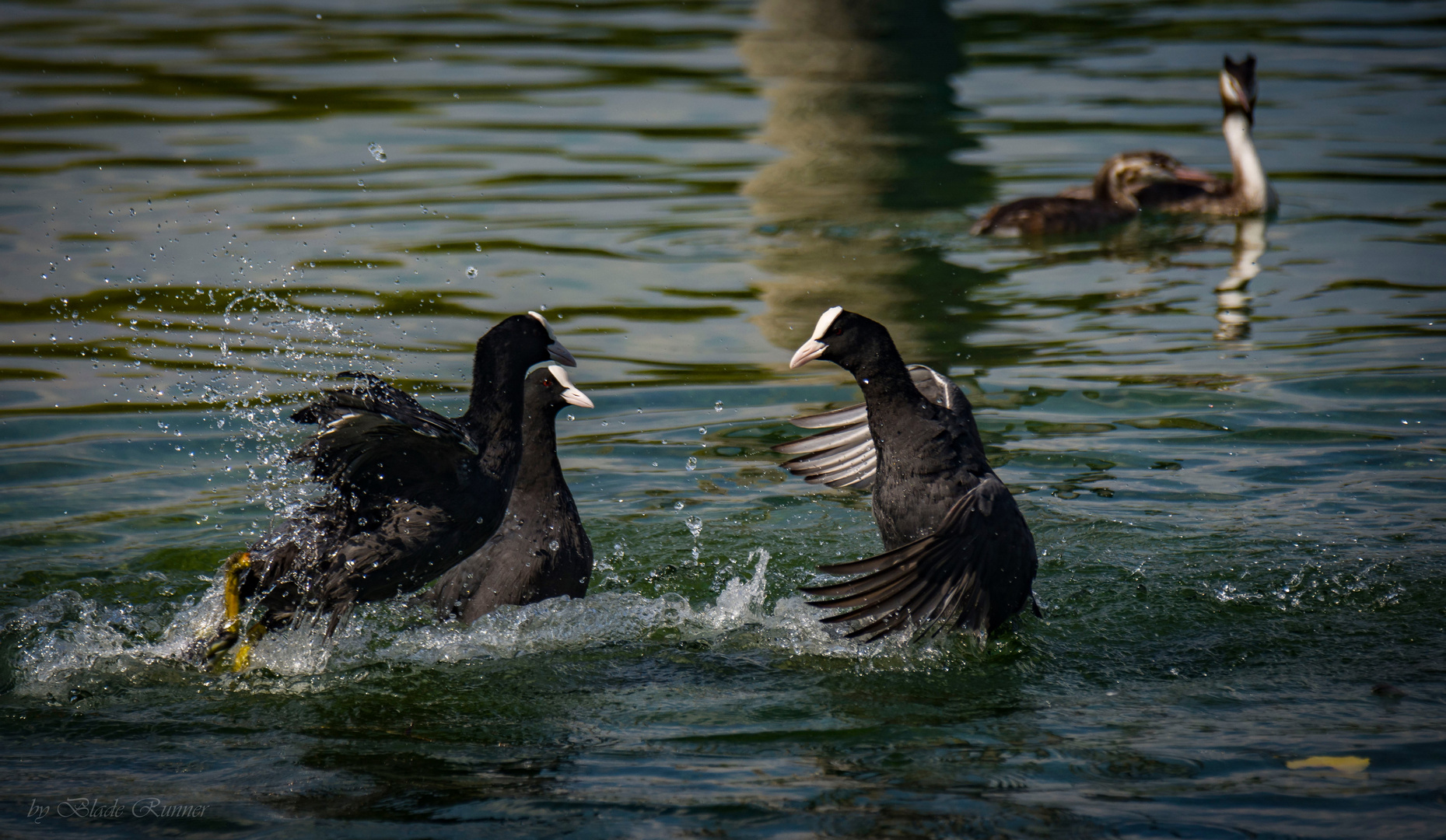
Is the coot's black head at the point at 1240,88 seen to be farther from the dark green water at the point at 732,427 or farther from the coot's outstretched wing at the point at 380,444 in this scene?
the coot's outstretched wing at the point at 380,444

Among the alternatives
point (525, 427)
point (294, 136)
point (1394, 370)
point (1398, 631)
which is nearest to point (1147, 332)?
→ point (1394, 370)

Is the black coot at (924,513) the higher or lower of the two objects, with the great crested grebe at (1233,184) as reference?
lower

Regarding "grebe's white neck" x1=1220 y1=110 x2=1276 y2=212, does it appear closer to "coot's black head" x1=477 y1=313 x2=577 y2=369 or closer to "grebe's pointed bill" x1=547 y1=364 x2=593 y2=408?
"grebe's pointed bill" x1=547 y1=364 x2=593 y2=408

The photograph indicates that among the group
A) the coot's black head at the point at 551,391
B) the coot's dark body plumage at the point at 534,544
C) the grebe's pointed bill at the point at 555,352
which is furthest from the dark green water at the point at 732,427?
the grebe's pointed bill at the point at 555,352

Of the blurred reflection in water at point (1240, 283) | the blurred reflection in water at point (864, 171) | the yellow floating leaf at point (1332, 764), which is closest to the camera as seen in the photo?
the yellow floating leaf at point (1332, 764)

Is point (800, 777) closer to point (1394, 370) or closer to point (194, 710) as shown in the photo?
point (194, 710)

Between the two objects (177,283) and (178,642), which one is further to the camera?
(177,283)

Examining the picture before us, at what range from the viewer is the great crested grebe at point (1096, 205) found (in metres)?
10.2

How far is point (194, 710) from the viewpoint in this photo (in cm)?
429

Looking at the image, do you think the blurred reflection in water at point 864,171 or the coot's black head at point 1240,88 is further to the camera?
the coot's black head at point 1240,88

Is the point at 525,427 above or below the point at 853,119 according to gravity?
below

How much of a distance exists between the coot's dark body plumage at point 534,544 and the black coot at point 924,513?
103cm

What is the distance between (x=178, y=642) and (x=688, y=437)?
115 inches

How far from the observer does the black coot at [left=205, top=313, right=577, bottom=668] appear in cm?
447
